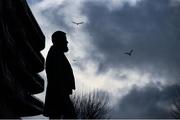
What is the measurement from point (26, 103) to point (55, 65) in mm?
4450

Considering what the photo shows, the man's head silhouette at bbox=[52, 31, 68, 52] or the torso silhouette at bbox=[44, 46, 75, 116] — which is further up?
the man's head silhouette at bbox=[52, 31, 68, 52]

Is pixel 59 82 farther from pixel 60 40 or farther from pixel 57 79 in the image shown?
pixel 60 40

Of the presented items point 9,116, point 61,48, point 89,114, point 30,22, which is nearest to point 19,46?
point 30,22

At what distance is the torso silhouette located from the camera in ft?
26.2

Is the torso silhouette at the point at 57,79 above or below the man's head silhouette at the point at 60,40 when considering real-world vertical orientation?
below

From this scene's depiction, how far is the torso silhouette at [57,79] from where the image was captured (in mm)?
7980

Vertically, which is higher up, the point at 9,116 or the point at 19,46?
the point at 19,46

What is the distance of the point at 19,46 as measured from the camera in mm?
13305

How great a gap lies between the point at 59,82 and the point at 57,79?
0.30ft

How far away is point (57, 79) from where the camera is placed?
812cm

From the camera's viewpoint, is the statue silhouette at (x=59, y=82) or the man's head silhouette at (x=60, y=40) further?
the man's head silhouette at (x=60, y=40)

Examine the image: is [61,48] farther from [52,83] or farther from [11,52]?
[11,52]

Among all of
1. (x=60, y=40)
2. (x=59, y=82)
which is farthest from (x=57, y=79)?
(x=60, y=40)

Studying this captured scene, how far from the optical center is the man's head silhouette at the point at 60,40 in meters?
8.24
